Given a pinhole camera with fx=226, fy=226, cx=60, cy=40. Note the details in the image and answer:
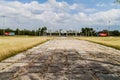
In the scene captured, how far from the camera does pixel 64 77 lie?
894 cm

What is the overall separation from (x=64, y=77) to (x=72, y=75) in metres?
0.57

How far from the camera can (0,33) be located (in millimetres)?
186625

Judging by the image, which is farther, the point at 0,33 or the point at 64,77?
the point at 0,33

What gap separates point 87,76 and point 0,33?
185 meters

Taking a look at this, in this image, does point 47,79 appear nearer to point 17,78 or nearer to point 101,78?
point 17,78

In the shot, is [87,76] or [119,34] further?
[119,34]

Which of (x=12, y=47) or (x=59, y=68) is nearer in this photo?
(x=59, y=68)

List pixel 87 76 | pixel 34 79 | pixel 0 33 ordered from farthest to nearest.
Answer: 1. pixel 0 33
2. pixel 87 76
3. pixel 34 79

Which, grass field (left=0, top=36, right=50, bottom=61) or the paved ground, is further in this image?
grass field (left=0, top=36, right=50, bottom=61)

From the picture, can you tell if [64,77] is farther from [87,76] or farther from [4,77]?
[4,77]

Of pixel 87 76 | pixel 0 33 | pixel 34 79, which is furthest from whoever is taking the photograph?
pixel 0 33

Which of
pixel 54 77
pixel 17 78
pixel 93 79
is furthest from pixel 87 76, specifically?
pixel 17 78

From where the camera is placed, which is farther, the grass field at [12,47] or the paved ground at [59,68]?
the grass field at [12,47]

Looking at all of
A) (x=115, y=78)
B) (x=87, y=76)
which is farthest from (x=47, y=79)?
(x=115, y=78)
